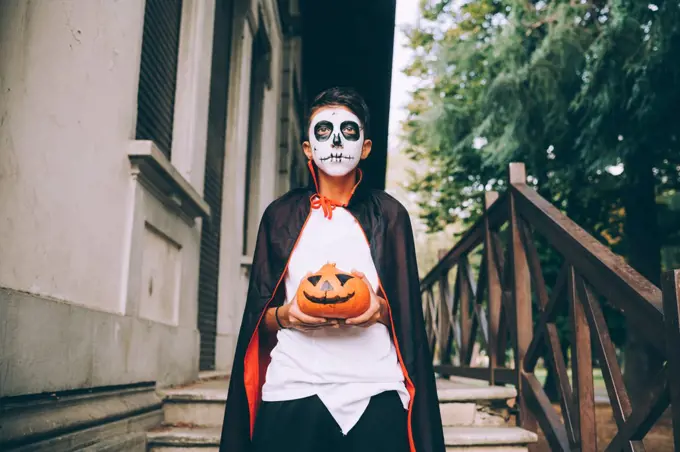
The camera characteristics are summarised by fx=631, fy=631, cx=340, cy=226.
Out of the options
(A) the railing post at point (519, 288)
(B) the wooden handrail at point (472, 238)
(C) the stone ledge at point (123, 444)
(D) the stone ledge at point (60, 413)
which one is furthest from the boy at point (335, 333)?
(B) the wooden handrail at point (472, 238)

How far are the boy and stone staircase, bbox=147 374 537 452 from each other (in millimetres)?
1241

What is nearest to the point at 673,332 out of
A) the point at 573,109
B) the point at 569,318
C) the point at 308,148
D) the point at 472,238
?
the point at 569,318

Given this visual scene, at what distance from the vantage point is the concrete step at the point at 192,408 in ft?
10.5

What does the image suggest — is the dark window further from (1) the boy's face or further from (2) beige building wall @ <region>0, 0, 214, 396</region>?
(1) the boy's face

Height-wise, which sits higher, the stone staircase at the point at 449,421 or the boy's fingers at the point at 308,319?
the boy's fingers at the point at 308,319

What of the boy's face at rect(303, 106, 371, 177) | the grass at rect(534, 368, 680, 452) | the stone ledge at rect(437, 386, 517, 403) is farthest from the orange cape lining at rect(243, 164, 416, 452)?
the grass at rect(534, 368, 680, 452)

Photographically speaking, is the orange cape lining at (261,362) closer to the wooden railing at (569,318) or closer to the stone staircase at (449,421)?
the wooden railing at (569,318)

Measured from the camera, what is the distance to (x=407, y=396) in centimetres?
175

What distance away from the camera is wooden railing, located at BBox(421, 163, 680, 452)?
230 cm

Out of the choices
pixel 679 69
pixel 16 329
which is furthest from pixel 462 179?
pixel 16 329

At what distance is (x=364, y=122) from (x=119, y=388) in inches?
64.3

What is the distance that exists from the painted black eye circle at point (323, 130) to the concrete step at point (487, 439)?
186cm

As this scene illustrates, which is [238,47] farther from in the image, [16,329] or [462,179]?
[462,179]

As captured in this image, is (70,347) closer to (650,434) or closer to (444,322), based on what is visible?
(444,322)
